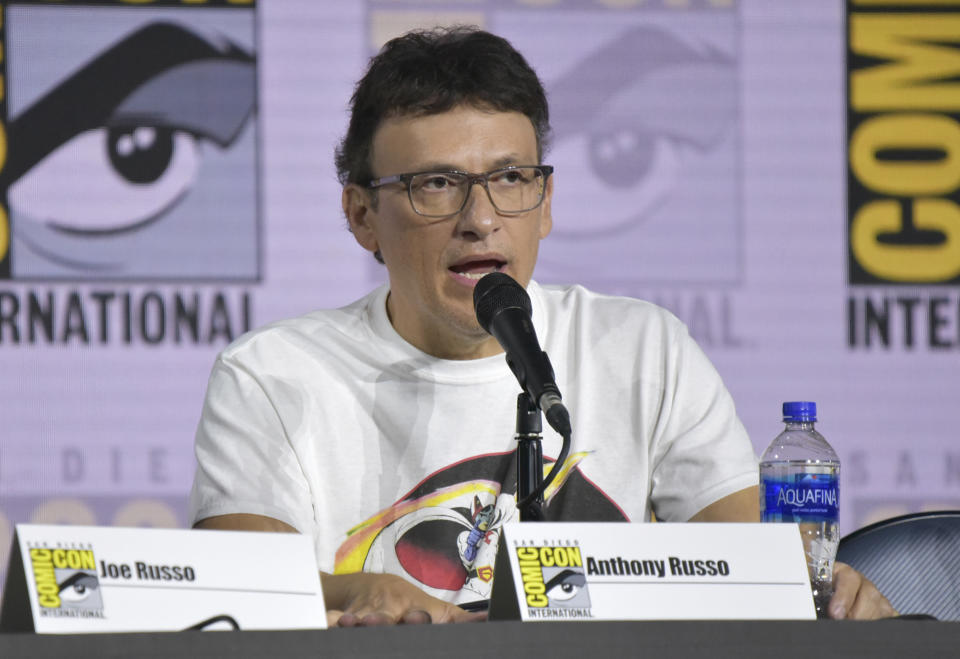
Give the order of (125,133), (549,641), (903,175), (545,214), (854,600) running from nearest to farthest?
(549,641) < (854,600) < (545,214) < (125,133) < (903,175)

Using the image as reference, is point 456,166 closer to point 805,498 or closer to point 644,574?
point 805,498

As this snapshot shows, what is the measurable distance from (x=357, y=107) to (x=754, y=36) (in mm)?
1370

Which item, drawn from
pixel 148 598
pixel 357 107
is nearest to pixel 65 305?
pixel 357 107

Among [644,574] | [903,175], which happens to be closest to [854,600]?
[644,574]

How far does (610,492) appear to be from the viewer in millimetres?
1876

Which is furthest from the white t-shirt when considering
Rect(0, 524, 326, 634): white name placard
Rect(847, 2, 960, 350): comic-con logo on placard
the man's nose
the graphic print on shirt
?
Rect(847, 2, 960, 350): comic-con logo on placard

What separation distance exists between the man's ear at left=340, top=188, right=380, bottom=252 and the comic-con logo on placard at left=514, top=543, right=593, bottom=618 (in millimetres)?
1127

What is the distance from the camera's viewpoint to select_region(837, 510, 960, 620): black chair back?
1.77 m

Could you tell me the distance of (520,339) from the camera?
1.28 metres

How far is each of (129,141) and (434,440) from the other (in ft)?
4.75

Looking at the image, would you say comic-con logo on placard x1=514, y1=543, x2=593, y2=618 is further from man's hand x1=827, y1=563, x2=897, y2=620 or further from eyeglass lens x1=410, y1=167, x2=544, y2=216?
eyeglass lens x1=410, y1=167, x2=544, y2=216

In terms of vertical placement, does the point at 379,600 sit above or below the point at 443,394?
below

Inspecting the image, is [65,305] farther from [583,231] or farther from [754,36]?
[754,36]

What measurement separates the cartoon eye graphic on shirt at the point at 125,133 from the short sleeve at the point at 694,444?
1472mm
